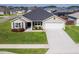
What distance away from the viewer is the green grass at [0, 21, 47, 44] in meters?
8.73

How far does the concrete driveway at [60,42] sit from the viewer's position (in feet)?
28.7

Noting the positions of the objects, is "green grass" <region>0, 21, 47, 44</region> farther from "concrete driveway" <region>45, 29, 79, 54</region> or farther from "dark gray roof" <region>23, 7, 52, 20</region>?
"dark gray roof" <region>23, 7, 52, 20</region>

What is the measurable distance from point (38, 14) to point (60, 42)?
0.44 metres

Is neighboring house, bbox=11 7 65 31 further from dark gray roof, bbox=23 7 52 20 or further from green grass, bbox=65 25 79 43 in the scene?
green grass, bbox=65 25 79 43

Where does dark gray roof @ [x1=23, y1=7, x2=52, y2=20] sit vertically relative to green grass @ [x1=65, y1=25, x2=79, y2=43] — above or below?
above

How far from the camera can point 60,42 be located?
28.8 feet

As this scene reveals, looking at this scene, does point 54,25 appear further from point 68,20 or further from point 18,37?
point 18,37

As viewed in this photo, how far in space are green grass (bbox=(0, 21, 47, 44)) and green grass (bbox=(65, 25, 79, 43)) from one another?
12.0 inches

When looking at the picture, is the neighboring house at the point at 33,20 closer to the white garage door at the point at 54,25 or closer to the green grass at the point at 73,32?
the white garage door at the point at 54,25

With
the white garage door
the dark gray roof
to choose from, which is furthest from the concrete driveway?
the dark gray roof

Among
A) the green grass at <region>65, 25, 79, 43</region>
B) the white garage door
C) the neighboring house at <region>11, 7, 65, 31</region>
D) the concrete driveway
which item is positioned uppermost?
the neighboring house at <region>11, 7, 65, 31</region>

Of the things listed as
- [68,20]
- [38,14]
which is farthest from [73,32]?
[38,14]

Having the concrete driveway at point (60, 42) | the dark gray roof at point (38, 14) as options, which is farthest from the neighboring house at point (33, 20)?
the concrete driveway at point (60, 42)
